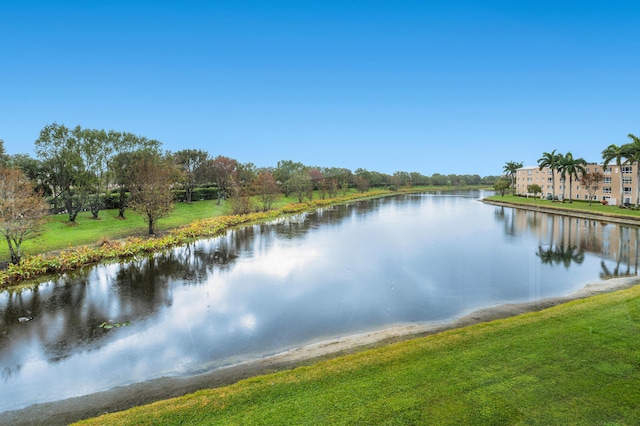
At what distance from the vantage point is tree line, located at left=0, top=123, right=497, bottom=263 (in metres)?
18.0

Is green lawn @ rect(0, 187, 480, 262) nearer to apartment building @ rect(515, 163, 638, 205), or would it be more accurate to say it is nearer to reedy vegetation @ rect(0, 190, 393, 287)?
reedy vegetation @ rect(0, 190, 393, 287)

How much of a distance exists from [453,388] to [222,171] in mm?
48833

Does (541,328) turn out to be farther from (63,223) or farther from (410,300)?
(63,223)

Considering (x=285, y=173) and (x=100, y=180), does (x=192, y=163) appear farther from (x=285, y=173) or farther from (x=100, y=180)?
(x=285, y=173)

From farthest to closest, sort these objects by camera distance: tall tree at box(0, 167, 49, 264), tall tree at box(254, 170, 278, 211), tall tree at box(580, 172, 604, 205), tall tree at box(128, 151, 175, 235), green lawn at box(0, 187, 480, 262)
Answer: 1. tall tree at box(580, 172, 604, 205)
2. tall tree at box(254, 170, 278, 211)
3. tall tree at box(128, 151, 175, 235)
4. green lawn at box(0, 187, 480, 262)
5. tall tree at box(0, 167, 49, 264)

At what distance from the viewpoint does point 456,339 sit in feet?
26.7

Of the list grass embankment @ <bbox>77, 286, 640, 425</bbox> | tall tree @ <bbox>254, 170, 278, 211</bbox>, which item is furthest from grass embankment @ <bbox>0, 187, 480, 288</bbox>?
grass embankment @ <bbox>77, 286, 640, 425</bbox>

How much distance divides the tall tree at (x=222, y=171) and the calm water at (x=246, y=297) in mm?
26555

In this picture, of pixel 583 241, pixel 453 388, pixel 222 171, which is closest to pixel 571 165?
pixel 583 241

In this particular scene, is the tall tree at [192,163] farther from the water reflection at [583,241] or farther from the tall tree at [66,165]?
the water reflection at [583,241]

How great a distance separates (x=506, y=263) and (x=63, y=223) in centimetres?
3292

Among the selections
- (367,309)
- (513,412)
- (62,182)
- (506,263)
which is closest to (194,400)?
(513,412)

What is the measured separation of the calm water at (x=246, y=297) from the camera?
8859mm

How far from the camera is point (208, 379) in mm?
7785
